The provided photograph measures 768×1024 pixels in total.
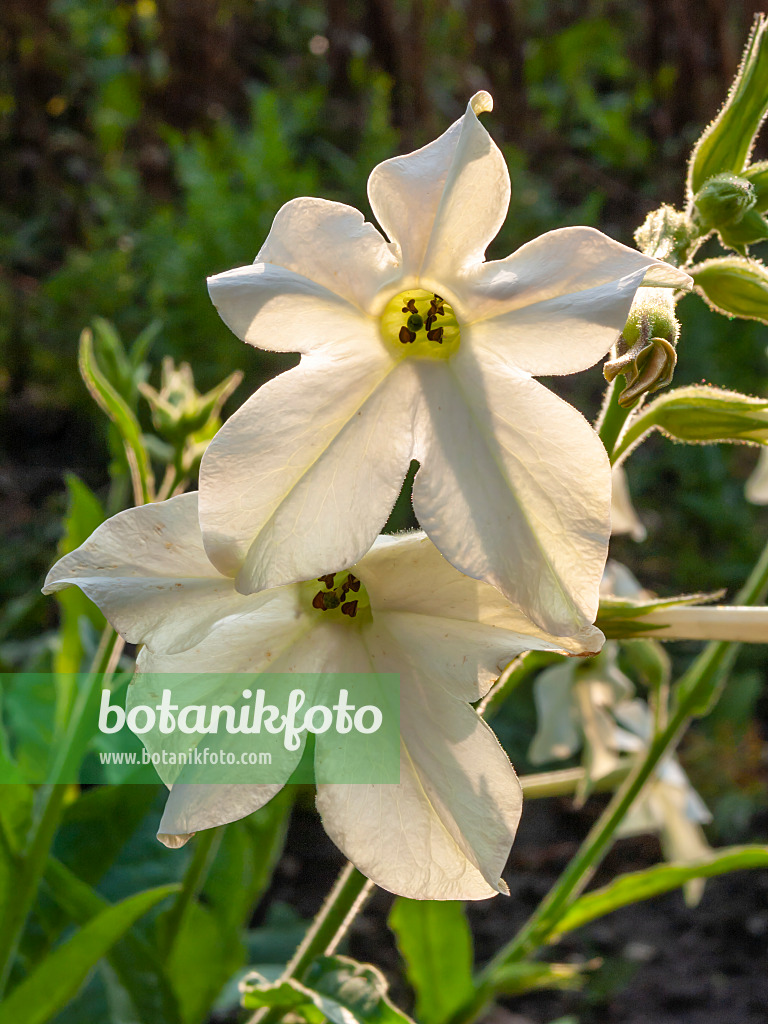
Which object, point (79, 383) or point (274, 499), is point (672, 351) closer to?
point (274, 499)

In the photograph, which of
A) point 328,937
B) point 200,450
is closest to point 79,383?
point 200,450

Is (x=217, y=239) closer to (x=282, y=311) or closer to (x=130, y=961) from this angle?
(x=130, y=961)

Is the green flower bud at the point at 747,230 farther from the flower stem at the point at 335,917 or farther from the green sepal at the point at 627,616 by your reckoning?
the flower stem at the point at 335,917

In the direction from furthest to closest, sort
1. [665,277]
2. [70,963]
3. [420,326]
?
[70,963] < [420,326] < [665,277]

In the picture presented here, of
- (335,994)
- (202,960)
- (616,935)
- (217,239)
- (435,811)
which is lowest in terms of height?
(616,935)

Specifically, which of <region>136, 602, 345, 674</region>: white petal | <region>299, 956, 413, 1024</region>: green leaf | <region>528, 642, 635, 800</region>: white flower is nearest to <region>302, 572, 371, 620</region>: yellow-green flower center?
<region>136, 602, 345, 674</region>: white petal

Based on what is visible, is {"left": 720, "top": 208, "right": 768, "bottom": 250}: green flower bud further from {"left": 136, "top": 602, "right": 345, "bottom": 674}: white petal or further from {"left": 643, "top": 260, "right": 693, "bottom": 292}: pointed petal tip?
{"left": 136, "top": 602, "right": 345, "bottom": 674}: white petal

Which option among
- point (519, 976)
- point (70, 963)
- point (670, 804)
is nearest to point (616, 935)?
point (670, 804)

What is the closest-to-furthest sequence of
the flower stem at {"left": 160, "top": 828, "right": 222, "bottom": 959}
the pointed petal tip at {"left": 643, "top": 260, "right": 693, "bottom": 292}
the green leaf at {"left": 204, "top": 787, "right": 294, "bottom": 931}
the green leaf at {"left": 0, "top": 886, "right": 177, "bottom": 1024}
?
1. the pointed petal tip at {"left": 643, "top": 260, "right": 693, "bottom": 292}
2. the green leaf at {"left": 0, "top": 886, "right": 177, "bottom": 1024}
3. the flower stem at {"left": 160, "top": 828, "right": 222, "bottom": 959}
4. the green leaf at {"left": 204, "top": 787, "right": 294, "bottom": 931}

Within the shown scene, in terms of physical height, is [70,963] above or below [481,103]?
below
